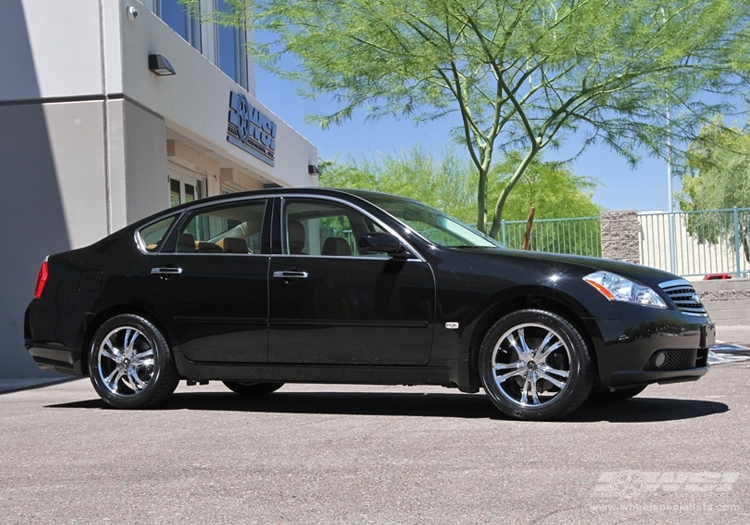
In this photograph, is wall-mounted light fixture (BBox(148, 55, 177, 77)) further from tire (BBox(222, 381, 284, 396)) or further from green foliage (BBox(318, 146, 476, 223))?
green foliage (BBox(318, 146, 476, 223))

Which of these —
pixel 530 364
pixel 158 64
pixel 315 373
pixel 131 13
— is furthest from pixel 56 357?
pixel 158 64

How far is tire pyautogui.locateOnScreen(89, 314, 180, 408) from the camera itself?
7355mm

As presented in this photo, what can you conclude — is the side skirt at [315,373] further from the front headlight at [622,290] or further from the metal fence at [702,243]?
the metal fence at [702,243]

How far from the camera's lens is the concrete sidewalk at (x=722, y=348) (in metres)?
11.2

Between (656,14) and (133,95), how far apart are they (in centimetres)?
729

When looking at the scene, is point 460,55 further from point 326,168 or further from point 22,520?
point 326,168

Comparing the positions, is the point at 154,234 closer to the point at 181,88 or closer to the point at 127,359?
the point at 127,359

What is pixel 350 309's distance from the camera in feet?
22.2

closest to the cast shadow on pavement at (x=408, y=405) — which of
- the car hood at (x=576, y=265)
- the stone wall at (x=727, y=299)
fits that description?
the car hood at (x=576, y=265)

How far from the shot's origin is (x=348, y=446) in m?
5.50

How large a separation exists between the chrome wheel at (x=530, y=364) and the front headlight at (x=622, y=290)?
40 centimetres

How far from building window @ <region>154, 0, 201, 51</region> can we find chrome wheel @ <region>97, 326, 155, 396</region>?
10593 millimetres

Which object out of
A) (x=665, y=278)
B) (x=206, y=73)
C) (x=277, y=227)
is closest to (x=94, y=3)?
(x=206, y=73)

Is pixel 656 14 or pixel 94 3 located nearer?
pixel 94 3
